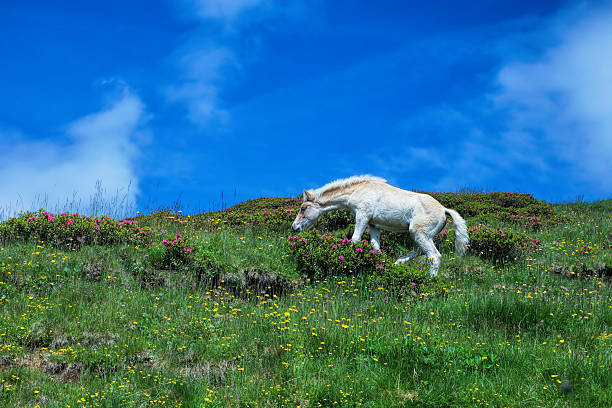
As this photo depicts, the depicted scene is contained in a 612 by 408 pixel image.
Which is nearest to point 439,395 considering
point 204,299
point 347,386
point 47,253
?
point 347,386

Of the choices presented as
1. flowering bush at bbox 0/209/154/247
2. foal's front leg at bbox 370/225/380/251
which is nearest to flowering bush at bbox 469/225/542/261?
foal's front leg at bbox 370/225/380/251

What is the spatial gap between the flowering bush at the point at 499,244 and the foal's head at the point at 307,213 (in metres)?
5.08

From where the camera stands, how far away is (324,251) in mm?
13375

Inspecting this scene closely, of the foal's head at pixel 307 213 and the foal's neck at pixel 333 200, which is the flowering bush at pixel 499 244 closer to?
the foal's neck at pixel 333 200

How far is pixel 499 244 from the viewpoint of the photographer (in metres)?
15.4

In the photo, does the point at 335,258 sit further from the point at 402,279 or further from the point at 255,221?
the point at 255,221

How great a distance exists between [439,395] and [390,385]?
692mm

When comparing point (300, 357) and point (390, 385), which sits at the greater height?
point (300, 357)

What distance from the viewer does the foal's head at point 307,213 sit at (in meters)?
15.4

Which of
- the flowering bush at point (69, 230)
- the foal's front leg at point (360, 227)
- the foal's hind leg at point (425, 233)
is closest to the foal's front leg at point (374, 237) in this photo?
the foal's front leg at point (360, 227)

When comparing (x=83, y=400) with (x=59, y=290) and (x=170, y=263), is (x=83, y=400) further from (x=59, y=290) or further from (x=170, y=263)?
(x=170, y=263)

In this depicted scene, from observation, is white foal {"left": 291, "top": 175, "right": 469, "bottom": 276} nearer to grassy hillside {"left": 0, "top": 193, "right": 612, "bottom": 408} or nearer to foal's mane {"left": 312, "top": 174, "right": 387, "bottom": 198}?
foal's mane {"left": 312, "top": 174, "right": 387, "bottom": 198}

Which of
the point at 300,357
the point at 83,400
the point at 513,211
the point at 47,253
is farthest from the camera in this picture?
the point at 513,211

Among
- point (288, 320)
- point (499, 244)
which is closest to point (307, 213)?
point (499, 244)
